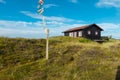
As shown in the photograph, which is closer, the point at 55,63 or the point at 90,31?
the point at 55,63

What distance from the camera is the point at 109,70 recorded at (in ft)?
57.1

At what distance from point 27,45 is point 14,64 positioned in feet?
22.3

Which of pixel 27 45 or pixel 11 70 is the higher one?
pixel 27 45

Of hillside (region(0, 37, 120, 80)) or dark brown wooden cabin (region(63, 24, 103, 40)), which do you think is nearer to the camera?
hillside (region(0, 37, 120, 80))

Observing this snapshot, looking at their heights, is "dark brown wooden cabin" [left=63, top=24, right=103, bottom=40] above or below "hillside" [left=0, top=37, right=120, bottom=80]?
above

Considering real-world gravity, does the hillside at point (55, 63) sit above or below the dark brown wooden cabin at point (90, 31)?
below

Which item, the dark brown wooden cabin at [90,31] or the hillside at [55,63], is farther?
the dark brown wooden cabin at [90,31]

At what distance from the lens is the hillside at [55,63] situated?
53.5 ft

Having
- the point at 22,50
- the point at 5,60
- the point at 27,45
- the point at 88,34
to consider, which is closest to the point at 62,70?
the point at 5,60

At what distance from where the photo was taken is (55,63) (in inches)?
757

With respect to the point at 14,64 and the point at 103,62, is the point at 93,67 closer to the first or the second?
the point at 103,62

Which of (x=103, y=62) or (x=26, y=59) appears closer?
(x=103, y=62)

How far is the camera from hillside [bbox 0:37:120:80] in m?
16.3

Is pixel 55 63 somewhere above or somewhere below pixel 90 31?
below
